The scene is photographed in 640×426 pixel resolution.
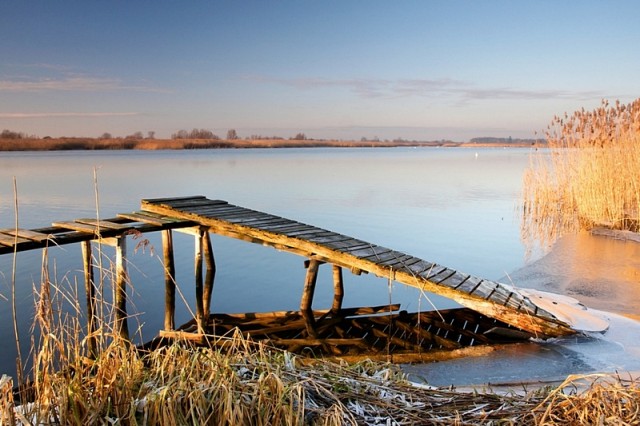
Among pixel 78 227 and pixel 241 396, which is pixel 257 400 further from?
pixel 78 227

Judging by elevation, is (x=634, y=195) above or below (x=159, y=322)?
above

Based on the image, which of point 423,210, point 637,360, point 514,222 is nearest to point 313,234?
point 637,360

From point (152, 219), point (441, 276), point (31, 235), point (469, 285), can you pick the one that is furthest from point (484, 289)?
point (31, 235)

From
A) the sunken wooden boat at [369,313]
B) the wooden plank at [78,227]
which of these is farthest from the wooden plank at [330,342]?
the wooden plank at [78,227]

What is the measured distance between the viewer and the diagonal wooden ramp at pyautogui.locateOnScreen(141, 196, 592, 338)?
562 centimetres

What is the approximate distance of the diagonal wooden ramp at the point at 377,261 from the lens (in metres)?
5.62

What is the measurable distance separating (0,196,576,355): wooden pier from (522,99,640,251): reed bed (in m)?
6.72

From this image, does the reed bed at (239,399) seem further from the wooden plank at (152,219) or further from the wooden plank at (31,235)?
the wooden plank at (152,219)

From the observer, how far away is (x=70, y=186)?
1029 inches

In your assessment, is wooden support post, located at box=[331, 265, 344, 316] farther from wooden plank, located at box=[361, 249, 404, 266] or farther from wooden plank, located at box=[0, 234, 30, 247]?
wooden plank, located at box=[0, 234, 30, 247]

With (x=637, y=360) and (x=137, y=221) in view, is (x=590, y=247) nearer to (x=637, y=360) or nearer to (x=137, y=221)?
(x=637, y=360)

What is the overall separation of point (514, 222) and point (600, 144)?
5.01 meters

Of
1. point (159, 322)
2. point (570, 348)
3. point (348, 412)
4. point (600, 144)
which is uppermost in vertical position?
point (600, 144)

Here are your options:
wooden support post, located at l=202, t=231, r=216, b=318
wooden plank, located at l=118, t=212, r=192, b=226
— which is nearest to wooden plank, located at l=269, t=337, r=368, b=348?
wooden support post, located at l=202, t=231, r=216, b=318
